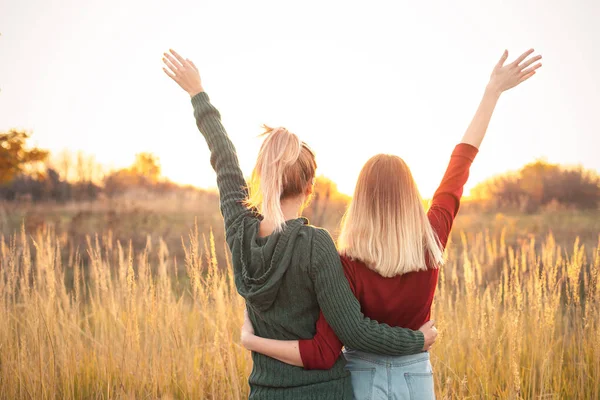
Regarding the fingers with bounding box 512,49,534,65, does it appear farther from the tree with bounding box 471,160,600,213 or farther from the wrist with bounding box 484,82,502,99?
the tree with bounding box 471,160,600,213

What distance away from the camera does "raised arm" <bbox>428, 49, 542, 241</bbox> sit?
7.15ft

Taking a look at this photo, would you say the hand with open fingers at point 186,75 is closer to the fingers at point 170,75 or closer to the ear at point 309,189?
the fingers at point 170,75

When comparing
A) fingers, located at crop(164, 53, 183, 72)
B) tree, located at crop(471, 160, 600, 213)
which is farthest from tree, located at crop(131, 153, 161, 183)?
fingers, located at crop(164, 53, 183, 72)

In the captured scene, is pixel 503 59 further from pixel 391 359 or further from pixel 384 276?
pixel 391 359

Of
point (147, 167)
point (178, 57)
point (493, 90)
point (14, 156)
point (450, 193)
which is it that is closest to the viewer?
point (450, 193)

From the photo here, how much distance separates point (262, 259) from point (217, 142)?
25.9 inches

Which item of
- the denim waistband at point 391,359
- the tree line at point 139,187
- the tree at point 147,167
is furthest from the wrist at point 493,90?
the tree at point 147,167

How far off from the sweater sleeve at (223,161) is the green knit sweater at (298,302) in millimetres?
51

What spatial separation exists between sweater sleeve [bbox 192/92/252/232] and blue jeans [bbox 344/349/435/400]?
71 cm

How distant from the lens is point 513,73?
2492 millimetres

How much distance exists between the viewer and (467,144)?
2.27m

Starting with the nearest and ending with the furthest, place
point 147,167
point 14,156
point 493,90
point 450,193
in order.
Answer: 1. point 450,193
2. point 493,90
3. point 14,156
4. point 147,167

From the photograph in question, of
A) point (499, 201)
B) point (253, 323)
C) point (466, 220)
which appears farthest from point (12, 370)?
point (499, 201)

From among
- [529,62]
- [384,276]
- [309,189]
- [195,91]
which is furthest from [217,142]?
[529,62]
